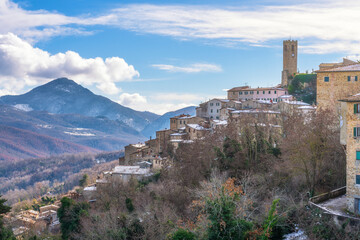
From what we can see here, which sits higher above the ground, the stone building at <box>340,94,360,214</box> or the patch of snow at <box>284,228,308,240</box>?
the stone building at <box>340,94,360,214</box>

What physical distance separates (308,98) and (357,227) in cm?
4274

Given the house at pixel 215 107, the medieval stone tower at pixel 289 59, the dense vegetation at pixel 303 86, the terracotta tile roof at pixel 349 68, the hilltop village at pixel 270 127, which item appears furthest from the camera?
the medieval stone tower at pixel 289 59

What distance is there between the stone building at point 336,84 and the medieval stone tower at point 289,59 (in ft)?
115

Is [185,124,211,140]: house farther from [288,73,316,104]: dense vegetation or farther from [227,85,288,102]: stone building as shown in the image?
[288,73,316,104]: dense vegetation

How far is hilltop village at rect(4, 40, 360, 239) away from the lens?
982 inches

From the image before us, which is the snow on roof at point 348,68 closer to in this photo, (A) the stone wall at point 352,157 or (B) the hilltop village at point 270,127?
(B) the hilltop village at point 270,127

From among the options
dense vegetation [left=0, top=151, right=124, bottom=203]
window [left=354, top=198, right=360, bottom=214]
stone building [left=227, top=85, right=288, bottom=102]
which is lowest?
dense vegetation [left=0, top=151, right=124, bottom=203]

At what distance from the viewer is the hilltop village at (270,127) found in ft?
81.9

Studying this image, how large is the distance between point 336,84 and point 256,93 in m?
31.9

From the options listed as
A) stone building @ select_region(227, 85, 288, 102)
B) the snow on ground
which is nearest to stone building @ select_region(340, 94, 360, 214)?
the snow on ground

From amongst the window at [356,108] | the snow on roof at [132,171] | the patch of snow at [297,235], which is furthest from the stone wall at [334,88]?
the snow on roof at [132,171]

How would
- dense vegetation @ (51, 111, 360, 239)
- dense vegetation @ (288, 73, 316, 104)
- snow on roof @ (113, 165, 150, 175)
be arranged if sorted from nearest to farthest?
dense vegetation @ (51, 111, 360, 239) → snow on roof @ (113, 165, 150, 175) → dense vegetation @ (288, 73, 316, 104)

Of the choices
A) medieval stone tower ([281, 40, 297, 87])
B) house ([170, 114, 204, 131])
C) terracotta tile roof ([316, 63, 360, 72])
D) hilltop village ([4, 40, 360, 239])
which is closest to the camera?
hilltop village ([4, 40, 360, 239])

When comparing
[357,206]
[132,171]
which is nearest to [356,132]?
[357,206]
